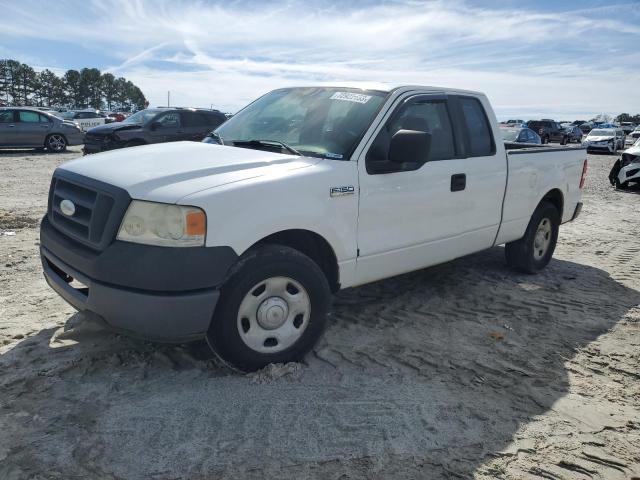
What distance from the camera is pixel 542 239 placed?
6055mm

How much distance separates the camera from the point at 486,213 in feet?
16.1

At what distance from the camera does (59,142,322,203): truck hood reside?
2977mm

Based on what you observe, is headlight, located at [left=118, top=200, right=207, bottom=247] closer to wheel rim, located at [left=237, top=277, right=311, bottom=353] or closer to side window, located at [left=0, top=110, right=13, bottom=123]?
wheel rim, located at [left=237, top=277, right=311, bottom=353]

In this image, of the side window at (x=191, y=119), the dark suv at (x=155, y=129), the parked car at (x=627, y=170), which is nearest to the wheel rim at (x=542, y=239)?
the parked car at (x=627, y=170)

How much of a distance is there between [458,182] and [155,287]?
270cm

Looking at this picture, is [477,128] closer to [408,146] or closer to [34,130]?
[408,146]

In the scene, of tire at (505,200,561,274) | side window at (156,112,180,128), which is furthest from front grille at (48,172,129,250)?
side window at (156,112,180,128)

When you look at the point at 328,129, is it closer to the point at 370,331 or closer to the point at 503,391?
the point at 370,331

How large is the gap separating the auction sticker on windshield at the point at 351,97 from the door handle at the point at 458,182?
0.99m

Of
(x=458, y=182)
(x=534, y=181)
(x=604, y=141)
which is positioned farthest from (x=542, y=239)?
(x=604, y=141)

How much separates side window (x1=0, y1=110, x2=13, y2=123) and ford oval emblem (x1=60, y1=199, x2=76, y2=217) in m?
16.9

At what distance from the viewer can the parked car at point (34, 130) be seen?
1753 centimetres

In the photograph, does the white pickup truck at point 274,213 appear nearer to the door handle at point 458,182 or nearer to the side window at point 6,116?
the door handle at point 458,182

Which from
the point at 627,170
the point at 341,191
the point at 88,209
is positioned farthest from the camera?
the point at 627,170
